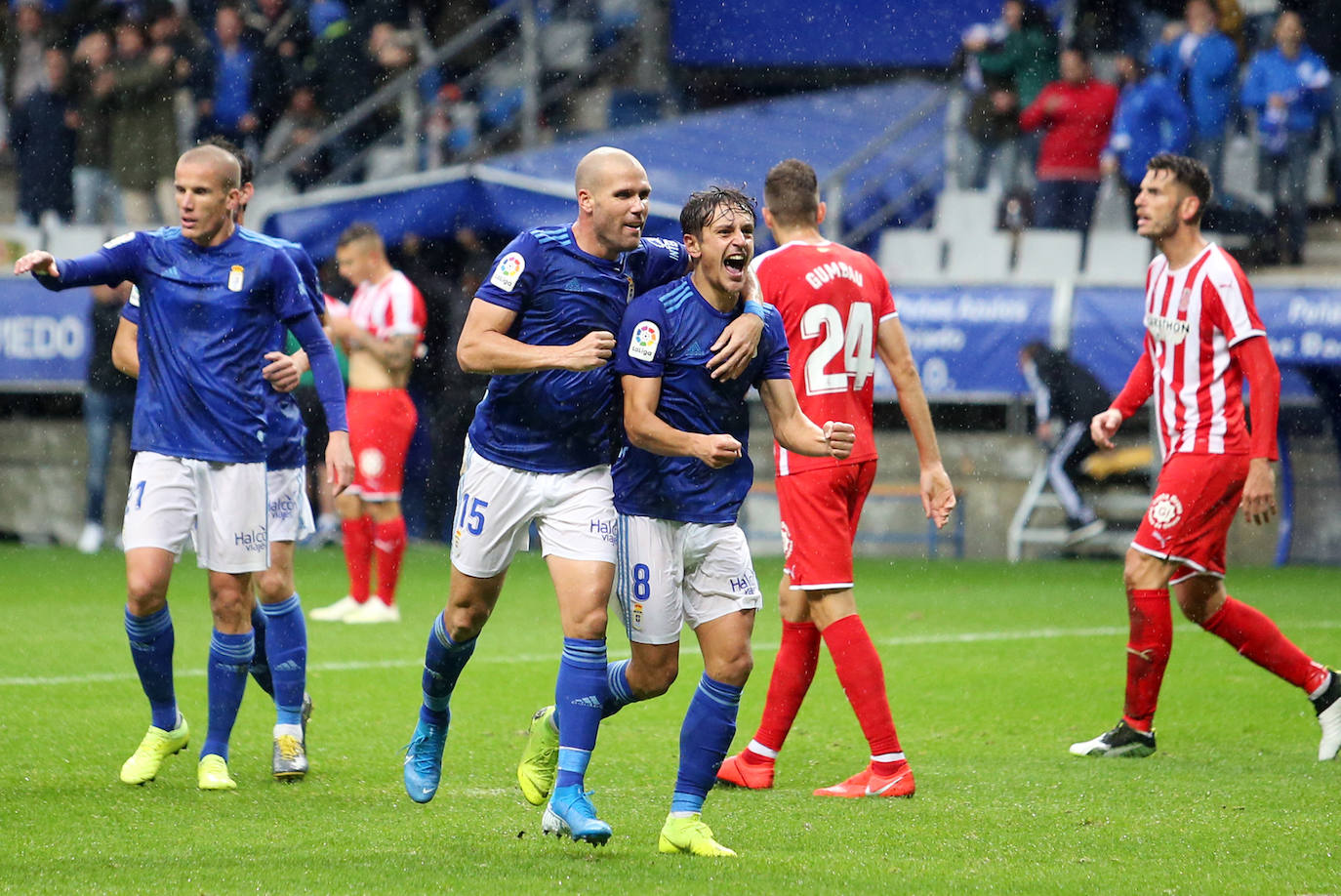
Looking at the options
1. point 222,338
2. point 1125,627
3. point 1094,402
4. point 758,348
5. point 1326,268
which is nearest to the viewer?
point 758,348

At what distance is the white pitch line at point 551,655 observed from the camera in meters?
8.64

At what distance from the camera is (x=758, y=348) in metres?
5.23

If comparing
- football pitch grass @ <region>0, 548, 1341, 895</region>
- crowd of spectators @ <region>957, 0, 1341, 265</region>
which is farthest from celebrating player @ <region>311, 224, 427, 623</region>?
crowd of spectators @ <region>957, 0, 1341, 265</region>

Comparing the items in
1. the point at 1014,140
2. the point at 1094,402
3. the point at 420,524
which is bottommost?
the point at 420,524

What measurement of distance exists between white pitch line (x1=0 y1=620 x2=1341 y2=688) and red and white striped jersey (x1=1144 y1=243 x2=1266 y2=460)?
348 centimetres

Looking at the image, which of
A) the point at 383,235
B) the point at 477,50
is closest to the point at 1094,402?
the point at 383,235

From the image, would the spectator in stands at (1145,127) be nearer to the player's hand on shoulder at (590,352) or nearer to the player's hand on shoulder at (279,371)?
the player's hand on shoulder at (279,371)

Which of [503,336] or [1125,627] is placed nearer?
[503,336]

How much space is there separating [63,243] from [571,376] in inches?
522

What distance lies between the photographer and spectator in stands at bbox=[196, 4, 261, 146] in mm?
18562

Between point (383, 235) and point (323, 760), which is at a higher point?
point (383, 235)

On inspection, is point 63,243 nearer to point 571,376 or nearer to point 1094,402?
point 1094,402

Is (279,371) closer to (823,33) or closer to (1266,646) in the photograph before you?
(1266,646)

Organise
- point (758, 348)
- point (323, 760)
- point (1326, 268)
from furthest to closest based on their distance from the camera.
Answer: point (1326, 268)
point (323, 760)
point (758, 348)
